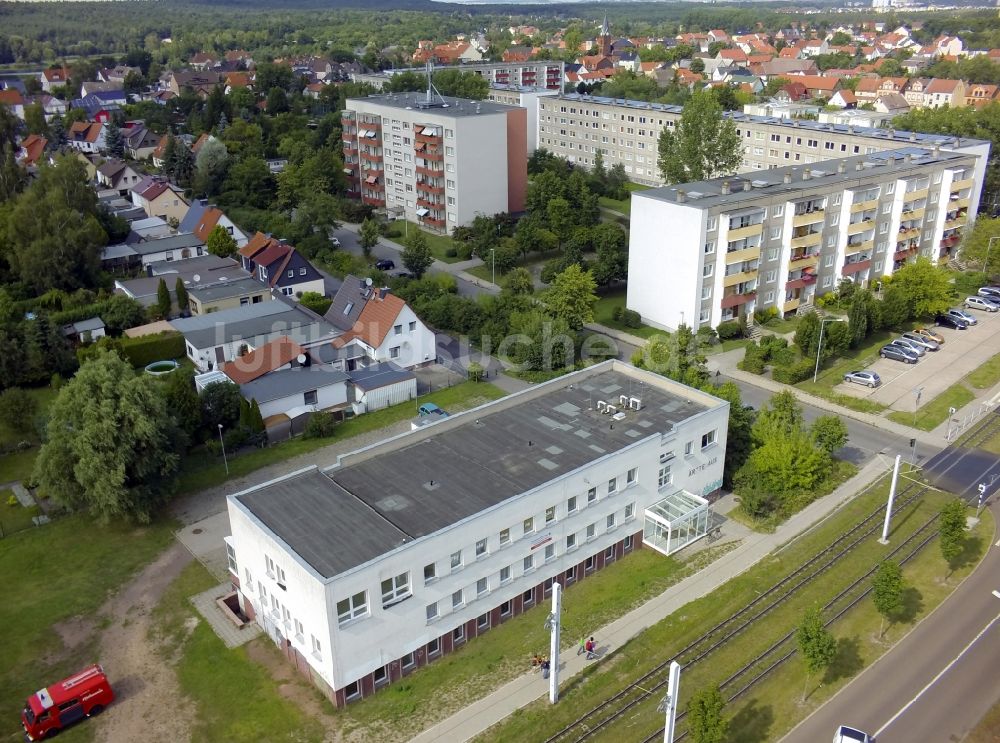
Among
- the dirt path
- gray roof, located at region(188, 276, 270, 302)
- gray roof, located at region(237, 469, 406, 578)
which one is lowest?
the dirt path

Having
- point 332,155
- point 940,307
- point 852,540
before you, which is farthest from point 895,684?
point 332,155

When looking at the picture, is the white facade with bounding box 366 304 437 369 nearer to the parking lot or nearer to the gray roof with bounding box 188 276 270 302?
the gray roof with bounding box 188 276 270 302

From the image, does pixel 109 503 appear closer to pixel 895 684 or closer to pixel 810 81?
pixel 895 684

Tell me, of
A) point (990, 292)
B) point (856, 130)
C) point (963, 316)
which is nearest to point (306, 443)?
point (963, 316)

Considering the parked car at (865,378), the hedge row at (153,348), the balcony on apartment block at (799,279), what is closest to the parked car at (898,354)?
the parked car at (865,378)

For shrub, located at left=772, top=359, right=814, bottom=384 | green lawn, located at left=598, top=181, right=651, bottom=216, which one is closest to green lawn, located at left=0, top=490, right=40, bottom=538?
shrub, located at left=772, top=359, right=814, bottom=384

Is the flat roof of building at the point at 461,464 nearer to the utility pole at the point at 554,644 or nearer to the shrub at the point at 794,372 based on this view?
the utility pole at the point at 554,644

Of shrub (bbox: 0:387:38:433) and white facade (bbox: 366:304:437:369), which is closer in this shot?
shrub (bbox: 0:387:38:433)
